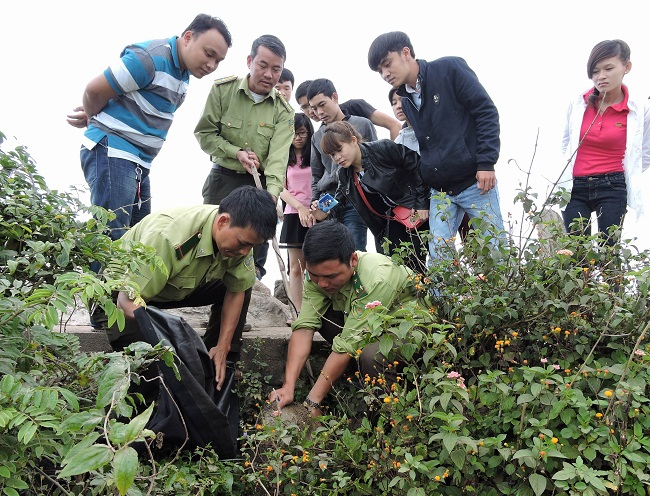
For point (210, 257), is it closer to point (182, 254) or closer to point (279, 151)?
point (182, 254)

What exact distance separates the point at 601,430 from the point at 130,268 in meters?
1.78

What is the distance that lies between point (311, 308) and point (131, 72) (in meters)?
1.76

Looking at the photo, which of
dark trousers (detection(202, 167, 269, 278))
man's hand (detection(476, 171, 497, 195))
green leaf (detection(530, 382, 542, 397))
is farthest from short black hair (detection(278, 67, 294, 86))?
green leaf (detection(530, 382, 542, 397))

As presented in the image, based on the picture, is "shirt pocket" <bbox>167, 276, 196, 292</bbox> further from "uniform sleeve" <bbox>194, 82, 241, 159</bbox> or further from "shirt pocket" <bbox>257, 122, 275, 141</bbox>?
"shirt pocket" <bbox>257, 122, 275, 141</bbox>

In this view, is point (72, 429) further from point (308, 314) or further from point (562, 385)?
point (308, 314)

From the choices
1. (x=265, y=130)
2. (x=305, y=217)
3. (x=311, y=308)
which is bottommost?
(x=311, y=308)

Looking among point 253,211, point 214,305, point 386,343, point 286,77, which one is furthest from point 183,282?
point 286,77

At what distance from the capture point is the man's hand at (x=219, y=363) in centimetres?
353

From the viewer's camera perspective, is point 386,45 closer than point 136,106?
No

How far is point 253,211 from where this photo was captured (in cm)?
329

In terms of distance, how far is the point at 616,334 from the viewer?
2727 millimetres

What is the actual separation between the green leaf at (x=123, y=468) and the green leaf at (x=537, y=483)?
146 centimetres

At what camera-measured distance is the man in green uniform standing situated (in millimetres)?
4496

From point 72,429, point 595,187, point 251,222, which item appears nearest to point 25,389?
point 72,429
